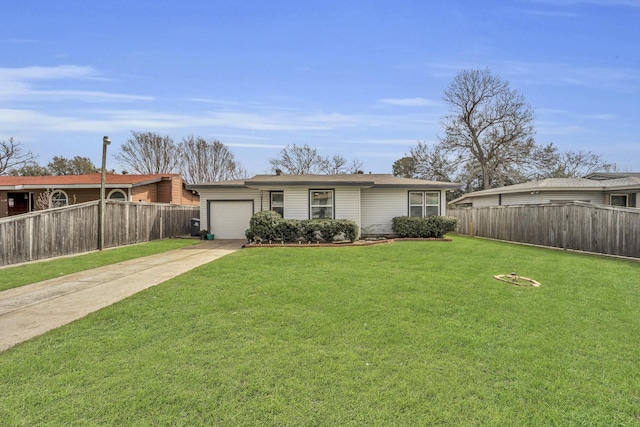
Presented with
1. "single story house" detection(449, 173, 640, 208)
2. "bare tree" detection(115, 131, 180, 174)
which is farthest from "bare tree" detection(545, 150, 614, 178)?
"bare tree" detection(115, 131, 180, 174)

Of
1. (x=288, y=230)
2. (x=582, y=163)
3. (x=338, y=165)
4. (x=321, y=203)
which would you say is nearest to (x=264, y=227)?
(x=288, y=230)

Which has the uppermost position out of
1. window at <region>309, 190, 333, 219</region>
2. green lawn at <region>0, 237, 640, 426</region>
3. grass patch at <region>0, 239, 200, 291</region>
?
window at <region>309, 190, 333, 219</region>

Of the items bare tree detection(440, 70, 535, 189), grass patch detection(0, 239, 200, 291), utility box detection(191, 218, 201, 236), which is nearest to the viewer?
grass patch detection(0, 239, 200, 291)

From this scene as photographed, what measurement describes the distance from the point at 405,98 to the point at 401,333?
1633cm

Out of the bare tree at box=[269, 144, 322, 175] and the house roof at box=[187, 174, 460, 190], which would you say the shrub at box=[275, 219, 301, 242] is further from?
the bare tree at box=[269, 144, 322, 175]

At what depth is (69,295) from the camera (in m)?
5.77

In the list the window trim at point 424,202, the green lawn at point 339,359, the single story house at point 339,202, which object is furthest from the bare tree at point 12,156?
the green lawn at point 339,359

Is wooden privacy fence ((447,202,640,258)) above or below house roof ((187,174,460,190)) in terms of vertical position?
below

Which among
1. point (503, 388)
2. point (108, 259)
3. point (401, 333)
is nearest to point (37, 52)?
point (108, 259)

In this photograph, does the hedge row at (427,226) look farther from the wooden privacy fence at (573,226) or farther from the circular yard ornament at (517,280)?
the circular yard ornament at (517,280)

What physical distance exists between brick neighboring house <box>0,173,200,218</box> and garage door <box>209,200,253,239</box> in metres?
5.63

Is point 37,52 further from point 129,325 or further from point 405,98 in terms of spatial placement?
point 405,98

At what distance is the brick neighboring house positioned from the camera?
18.5m

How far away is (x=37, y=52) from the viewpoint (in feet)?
39.5
